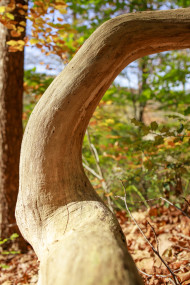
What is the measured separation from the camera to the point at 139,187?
4418mm

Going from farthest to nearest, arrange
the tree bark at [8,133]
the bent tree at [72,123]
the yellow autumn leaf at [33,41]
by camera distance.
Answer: the tree bark at [8,133]
the yellow autumn leaf at [33,41]
the bent tree at [72,123]

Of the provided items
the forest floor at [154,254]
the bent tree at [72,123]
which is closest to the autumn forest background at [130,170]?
the forest floor at [154,254]

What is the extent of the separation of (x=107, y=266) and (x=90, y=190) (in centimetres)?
65

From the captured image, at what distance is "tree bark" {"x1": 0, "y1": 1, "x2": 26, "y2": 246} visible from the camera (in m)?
3.46

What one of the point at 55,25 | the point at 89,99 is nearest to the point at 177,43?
the point at 89,99

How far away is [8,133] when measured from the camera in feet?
11.5

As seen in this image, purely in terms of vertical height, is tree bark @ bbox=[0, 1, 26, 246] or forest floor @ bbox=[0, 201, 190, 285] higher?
tree bark @ bbox=[0, 1, 26, 246]

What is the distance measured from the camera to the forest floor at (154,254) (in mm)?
2016

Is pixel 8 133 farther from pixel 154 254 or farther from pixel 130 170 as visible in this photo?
pixel 154 254

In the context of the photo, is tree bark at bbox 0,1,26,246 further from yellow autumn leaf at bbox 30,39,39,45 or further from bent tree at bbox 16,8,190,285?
bent tree at bbox 16,8,190,285

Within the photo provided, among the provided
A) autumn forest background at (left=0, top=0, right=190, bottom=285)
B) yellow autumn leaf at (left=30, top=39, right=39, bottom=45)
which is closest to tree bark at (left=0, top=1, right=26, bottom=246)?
autumn forest background at (left=0, top=0, right=190, bottom=285)

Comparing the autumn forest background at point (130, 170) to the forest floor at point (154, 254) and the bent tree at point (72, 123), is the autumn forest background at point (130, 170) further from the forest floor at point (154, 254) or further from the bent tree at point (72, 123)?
the bent tree at point (72, 123)

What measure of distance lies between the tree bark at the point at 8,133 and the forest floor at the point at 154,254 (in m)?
0.61

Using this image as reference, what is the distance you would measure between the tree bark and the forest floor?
2.01 ft
